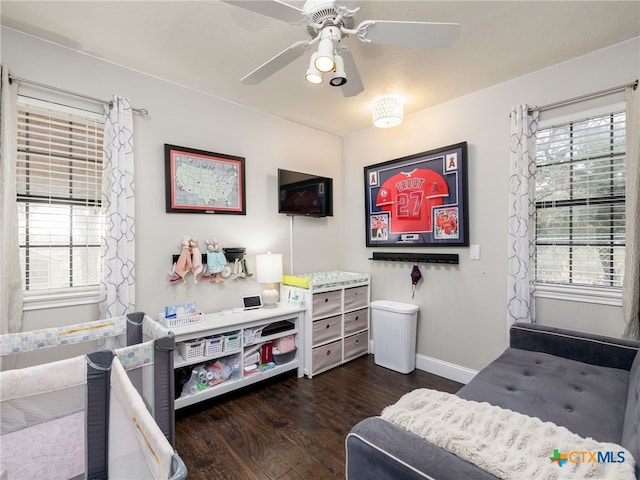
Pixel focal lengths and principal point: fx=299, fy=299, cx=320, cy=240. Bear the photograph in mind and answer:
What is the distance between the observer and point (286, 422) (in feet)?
6.91

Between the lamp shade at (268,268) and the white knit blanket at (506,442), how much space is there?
1763 mm

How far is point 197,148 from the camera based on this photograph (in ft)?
8.52

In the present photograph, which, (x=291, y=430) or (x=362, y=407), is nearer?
(x=291, y=430)

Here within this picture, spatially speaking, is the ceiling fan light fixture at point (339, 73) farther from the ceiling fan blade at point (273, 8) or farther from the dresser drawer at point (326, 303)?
the dresser drawer at point (326, 303)

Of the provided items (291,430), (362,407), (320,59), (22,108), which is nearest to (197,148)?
(22,108)

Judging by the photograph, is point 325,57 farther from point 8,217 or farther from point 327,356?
point 327,356

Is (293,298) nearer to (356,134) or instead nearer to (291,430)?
(291,430)

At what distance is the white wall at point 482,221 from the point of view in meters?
2.10

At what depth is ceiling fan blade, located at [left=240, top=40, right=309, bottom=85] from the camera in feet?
4.93

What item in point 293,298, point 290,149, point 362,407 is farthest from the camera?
point 290,149

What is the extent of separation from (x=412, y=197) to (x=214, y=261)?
199 cm

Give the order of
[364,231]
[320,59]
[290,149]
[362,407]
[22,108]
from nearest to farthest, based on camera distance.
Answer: [320,59] < [22,108] < [362,407] < [290,149] < [364,231]

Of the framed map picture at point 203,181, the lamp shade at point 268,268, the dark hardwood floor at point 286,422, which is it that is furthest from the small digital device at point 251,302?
the framed map picture at point 203,181

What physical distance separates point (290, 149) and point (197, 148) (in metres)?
1.02
